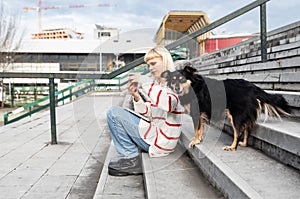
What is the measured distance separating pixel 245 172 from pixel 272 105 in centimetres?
76

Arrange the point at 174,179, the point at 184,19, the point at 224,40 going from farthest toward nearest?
the point at 224,40
the point at 184,19
the point at 174,179

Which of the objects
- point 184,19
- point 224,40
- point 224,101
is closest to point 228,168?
point 224,101

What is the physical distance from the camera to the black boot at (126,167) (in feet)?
8.75

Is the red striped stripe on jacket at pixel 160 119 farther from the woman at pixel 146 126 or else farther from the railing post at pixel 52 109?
the railing post at pixel 52 109

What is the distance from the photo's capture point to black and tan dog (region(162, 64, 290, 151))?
7.76 feet

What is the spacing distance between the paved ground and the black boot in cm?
21

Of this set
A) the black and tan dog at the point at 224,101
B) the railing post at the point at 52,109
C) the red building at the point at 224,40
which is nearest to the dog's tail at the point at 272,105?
the black and tan dog at the point at 224,101

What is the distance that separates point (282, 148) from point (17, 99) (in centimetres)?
2658

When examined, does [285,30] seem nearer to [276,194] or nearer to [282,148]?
[282,148]

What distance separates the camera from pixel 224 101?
7.99 ft

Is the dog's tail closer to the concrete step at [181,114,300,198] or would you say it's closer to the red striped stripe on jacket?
the concrete step at [181,114,300,198]

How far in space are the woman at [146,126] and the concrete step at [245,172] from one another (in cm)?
29

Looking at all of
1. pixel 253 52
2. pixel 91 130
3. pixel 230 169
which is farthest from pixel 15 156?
pixel 253 52

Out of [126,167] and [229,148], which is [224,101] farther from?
[126,167]
